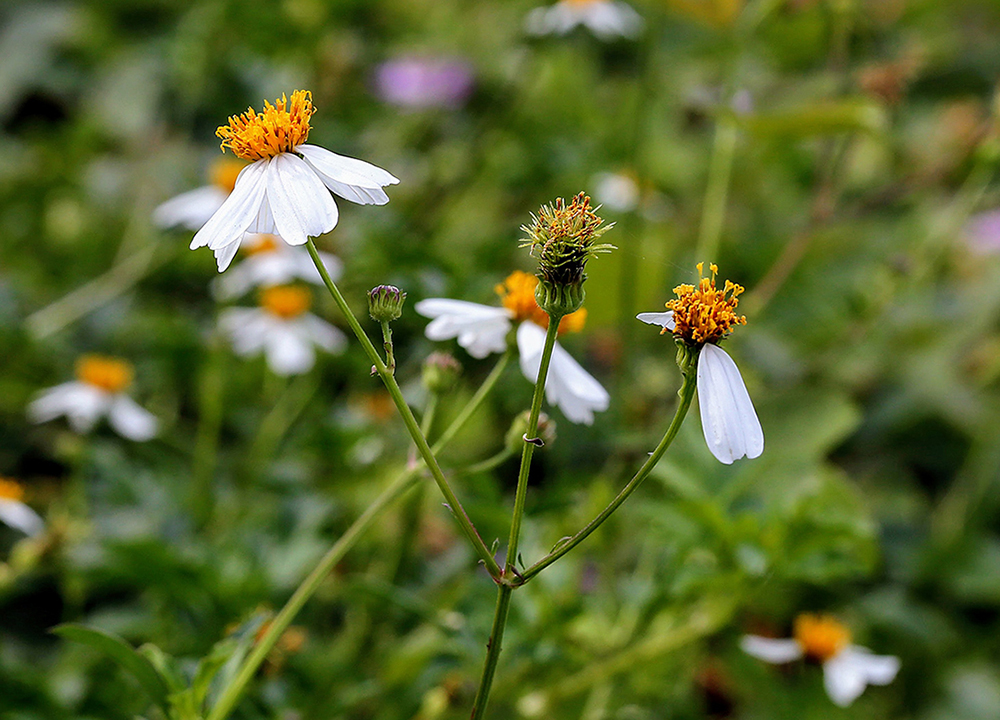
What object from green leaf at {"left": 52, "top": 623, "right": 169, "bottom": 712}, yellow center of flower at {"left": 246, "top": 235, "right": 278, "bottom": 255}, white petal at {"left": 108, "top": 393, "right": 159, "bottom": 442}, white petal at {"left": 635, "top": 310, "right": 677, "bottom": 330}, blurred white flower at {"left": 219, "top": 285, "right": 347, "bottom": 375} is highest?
yellow center of flower at {"left": 246, "top": 235, "right": 278, "bottom": 255}

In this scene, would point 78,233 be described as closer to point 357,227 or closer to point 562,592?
point 357,227

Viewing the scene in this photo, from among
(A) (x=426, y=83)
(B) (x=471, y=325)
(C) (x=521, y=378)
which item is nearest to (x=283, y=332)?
(C) (x=521, y=378)

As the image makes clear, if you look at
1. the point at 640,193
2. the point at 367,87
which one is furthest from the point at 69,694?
the point at 367,87

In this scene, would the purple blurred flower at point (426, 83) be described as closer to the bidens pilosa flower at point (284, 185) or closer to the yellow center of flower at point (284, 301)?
the yellow center of flower at point (284, 301)

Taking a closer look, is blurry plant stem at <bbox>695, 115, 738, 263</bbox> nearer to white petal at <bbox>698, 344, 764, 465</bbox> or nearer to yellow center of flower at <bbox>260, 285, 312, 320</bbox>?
yellow center of flower at <bbox>260, 285, 312, 320</bbox>

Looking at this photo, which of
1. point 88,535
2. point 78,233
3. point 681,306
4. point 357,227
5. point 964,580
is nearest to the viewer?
point 681,306

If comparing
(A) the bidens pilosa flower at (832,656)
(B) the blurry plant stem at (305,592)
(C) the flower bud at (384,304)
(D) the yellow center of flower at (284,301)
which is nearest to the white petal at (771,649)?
(A) the bidens pilosa flower at (832,656)

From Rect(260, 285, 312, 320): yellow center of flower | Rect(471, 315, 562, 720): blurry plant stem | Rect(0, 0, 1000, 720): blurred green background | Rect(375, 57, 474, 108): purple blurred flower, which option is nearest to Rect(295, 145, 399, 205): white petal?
Rect(471, 315, 562, 720): blurry plant stem
